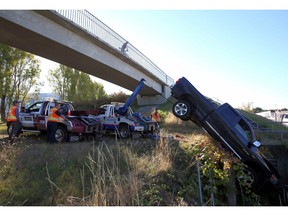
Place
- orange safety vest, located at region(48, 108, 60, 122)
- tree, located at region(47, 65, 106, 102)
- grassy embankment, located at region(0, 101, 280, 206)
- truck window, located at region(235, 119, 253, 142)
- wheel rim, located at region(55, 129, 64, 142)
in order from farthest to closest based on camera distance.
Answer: tree, located at region(47, 65, 106, 102) → wheel rim, located at region(55, 129, 64, 142) → orange safety vest, located at region(48, 108, 60, 122) → truck window, located at region(235, 119, 253, 142) → grassy embankment, located at region(0, 101, 280, 206)

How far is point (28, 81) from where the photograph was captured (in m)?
29.6

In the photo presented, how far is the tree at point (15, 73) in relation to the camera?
25094mm

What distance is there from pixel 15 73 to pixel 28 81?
6.32 ft

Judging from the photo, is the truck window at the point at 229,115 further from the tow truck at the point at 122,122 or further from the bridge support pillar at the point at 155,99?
the bridge support pillar at the point at 155,99

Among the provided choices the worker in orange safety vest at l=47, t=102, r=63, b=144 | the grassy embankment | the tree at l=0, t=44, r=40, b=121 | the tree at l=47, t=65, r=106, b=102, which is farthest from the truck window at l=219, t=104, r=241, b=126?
the tree at l=47, t=65, r=106, b=102

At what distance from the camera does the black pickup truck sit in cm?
804

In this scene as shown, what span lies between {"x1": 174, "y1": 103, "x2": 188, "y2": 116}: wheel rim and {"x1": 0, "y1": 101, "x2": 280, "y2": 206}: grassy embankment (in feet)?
3.66

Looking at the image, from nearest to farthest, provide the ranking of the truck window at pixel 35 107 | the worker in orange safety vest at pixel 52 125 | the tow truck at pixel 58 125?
the worker in orange safety vest at pixel 52 125 < the tow truck at pixel 58 125 < the truck window at pixel 35 107

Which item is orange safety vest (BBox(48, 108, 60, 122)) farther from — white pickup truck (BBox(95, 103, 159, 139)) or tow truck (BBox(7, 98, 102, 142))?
white pickup truck (BBox(95, 103, 159, 139))

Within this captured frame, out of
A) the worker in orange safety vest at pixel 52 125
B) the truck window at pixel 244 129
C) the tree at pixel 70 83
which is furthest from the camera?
the tree at pixel 70 83

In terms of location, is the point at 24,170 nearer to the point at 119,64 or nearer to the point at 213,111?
the point at 213,111

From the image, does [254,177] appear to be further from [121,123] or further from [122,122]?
[121,123]

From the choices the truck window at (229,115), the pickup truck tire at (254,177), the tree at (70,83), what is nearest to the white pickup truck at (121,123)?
the truck window at (229,115)

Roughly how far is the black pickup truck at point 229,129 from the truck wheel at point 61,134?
4.94m
